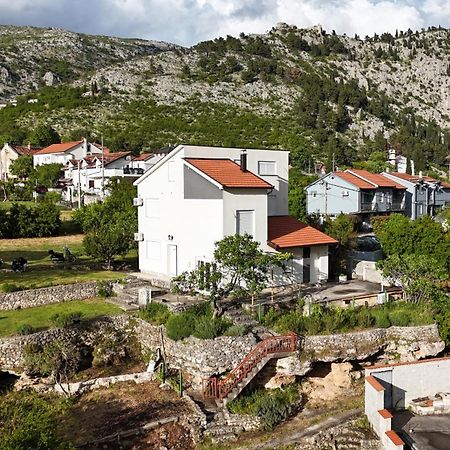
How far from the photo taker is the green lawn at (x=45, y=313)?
79.2 ft

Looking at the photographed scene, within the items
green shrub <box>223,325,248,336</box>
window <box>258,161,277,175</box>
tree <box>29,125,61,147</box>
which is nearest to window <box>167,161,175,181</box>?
window <box>258,161,277,175</box>

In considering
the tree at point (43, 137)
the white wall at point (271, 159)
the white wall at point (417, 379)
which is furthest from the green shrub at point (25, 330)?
the tree at point (43, 137)

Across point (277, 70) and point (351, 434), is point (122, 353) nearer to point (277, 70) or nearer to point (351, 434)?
point (351, 434)

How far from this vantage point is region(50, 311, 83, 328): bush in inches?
936

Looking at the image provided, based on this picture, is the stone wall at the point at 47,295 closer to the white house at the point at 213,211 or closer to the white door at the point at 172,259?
the white door at the point at 172,259

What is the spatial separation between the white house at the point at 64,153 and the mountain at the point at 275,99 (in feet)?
29.1

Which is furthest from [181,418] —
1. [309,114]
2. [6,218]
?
[309,114]

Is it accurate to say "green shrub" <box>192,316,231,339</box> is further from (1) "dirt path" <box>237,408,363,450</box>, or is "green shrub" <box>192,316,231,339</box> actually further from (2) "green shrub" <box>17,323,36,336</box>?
(2) "green shrub" <box>17,323,36,336</box>

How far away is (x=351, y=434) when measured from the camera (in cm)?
2000

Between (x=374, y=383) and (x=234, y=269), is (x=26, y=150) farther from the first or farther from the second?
(x=374, y=383)

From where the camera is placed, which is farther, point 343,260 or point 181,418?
point 343,260

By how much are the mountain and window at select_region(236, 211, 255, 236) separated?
64.5m

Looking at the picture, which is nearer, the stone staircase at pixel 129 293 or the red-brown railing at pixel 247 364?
the red-brown railing at pixel 247 364

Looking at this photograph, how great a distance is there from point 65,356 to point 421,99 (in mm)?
160980
